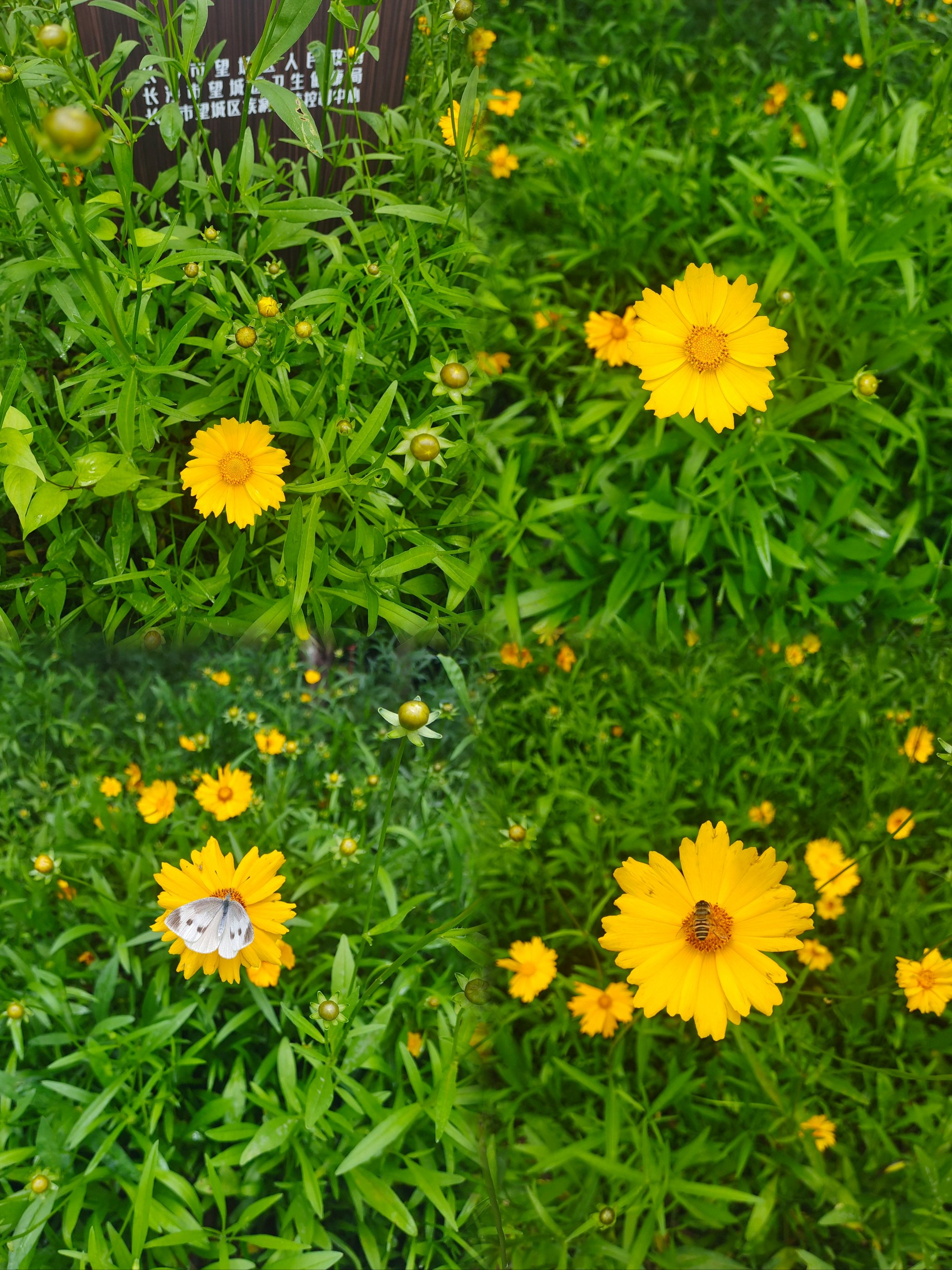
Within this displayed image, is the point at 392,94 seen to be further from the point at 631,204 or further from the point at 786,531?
the point at 786,531

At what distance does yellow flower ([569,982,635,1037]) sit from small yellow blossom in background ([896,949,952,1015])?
338mm

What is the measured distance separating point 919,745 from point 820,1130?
0.57 metres

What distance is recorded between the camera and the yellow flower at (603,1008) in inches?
42.4

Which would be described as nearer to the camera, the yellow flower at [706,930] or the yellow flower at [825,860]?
the yellow flower at [706,930]

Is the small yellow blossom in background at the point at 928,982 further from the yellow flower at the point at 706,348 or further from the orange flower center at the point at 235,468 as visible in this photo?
the orange flower center at the point at 235,468

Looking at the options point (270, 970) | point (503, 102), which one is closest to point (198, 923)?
point (270, 970)

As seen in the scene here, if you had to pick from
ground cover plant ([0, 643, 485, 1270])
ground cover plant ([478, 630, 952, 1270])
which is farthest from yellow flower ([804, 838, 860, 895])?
ground cover plant ([0, 643, 485, 1270])

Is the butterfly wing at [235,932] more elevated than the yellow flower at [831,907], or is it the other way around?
the butterfly wing at [235,932]

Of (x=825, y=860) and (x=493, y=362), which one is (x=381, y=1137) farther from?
(x=493, y=362)

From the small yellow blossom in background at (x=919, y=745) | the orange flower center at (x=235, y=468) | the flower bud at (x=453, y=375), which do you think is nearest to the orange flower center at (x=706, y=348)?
the flower bud at (x=453, y=375)

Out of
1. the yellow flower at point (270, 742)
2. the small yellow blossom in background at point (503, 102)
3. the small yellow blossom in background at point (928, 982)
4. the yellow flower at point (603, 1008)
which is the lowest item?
the yellow flower at point (603, 1008)

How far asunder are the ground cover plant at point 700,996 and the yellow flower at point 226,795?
0.38 m

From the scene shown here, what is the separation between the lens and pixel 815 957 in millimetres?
1153

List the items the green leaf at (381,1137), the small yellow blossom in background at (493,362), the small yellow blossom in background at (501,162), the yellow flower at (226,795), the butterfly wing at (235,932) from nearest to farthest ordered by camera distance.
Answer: the butterfly wing at (235,932)
the green leaf at (381,1137)
the yellow flower at (226,795)
the small yellow blossom in background at (493,362)
the small yellow blossom in background at (501,162)
